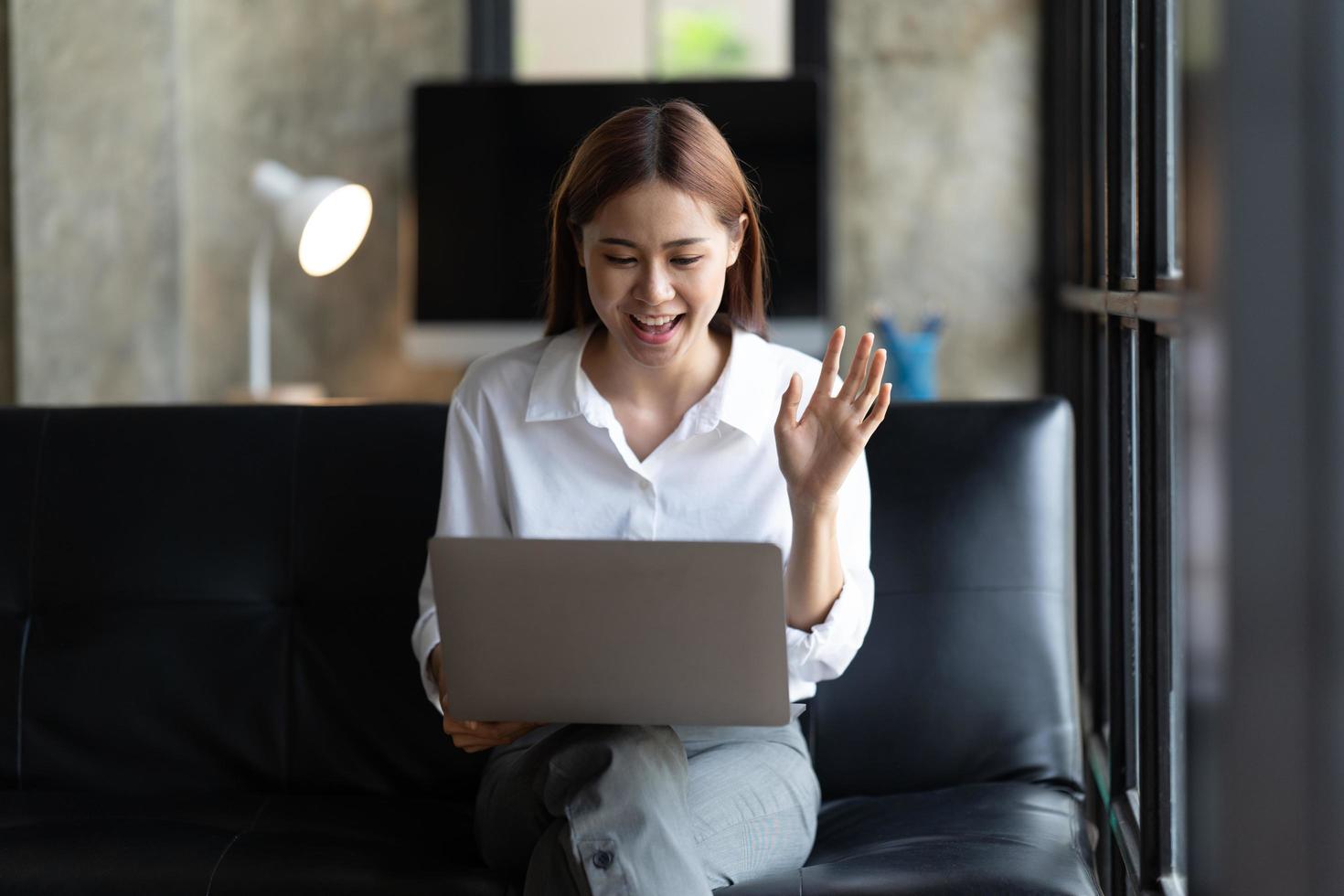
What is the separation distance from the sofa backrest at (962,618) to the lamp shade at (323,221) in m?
2.27

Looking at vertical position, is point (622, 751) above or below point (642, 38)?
below

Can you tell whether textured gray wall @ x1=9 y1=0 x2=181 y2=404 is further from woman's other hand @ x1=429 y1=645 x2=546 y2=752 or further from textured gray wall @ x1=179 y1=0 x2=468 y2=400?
woman's other hand @ x1=429 y1=645 x2=546 y2=752

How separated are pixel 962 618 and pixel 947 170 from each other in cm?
269

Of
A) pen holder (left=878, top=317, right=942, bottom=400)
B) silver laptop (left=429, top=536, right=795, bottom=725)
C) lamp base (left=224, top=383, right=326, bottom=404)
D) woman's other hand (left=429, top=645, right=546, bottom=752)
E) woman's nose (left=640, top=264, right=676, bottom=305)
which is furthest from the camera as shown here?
lamp base (left=224, top=383, right=326, bottom=404)

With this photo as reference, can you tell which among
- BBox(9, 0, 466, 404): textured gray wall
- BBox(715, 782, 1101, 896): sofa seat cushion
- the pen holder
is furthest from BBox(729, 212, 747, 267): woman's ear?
BBox(9, 0, 466, 404): textured gray wall

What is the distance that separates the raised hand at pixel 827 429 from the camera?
1.65 m

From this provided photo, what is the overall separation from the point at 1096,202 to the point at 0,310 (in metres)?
3.36

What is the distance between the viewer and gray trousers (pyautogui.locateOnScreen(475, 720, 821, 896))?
1.46 meters

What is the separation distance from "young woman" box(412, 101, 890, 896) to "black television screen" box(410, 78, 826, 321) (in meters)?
2.30

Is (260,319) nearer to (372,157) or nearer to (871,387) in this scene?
(372,157)

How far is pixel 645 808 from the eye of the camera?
1472 mm

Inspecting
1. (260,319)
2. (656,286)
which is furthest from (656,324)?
(260,319)

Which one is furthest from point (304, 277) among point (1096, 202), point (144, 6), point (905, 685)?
point (905, 685)

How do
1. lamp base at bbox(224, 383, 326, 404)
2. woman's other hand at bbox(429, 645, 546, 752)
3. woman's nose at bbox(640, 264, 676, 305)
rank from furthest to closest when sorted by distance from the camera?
1. lamp base at bbox(224, 383, 326, 404)
2. woman's nose at bbox(640, 264, 676, 305)
3. woman's other hand at bbox(429, 645, 546, 752)
